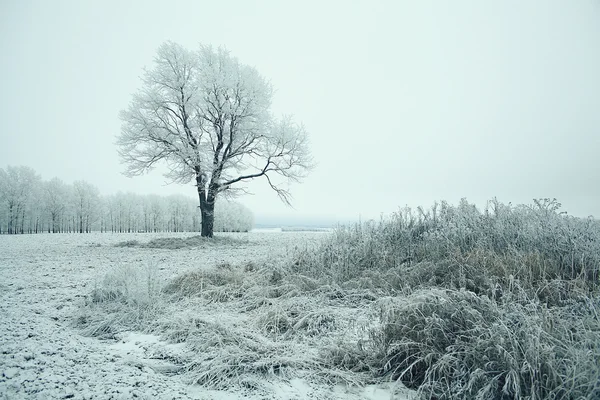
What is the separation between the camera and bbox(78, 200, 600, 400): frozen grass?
7.28ft

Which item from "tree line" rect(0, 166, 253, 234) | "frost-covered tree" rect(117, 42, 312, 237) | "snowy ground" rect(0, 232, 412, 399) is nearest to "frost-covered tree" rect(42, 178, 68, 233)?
"tree line" rect(0, 166, 253, 234)

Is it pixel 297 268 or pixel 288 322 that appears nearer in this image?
pixel 288 322

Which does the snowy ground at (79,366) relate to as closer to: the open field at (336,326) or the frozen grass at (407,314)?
the open field at (336,326)

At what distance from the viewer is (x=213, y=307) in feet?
14.0

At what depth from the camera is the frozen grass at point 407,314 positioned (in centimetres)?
222

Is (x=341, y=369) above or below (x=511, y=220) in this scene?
below

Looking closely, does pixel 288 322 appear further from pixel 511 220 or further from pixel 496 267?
pixel 511 220

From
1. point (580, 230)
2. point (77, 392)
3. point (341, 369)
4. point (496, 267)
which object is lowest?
point (341, 369)

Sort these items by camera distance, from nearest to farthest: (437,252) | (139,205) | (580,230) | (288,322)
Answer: (288,322), (580,230), (437,252), (139,205)

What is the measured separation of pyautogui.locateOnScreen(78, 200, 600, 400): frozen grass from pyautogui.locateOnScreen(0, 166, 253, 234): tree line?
13.1 meters

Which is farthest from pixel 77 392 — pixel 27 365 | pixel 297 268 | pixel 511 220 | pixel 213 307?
pixel 511 220

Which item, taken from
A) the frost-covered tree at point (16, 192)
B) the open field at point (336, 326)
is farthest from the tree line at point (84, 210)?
the open field at point (336, 326)

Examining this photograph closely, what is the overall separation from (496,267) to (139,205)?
63.7m

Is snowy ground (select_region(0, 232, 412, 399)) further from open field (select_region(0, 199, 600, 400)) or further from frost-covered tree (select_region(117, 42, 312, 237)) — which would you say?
frost-covered tree (select_region(117, 42, 312, 237))
